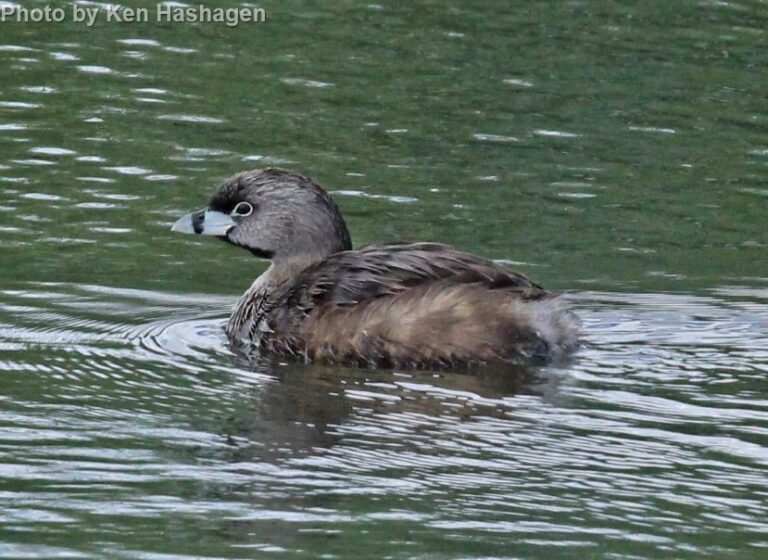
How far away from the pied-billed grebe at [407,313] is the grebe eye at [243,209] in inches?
23.1

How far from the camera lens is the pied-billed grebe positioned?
32.7 ft

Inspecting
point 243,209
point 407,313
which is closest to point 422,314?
point 407,313

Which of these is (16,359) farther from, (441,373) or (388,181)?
(388,181)

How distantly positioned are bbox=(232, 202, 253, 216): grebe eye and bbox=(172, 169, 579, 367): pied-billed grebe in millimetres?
588

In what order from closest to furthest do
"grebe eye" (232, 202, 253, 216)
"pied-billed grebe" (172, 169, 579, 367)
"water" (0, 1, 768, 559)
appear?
"water" (0, 1, 768, 559), "pied-billed grebe" (172, 169, 579, 367), "grebe eye" (232, 202, 253, 216)

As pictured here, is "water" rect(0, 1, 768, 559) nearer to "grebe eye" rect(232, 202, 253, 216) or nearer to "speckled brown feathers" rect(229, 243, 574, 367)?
"speckled brown feathers" rect(229, 243, 574, 367)

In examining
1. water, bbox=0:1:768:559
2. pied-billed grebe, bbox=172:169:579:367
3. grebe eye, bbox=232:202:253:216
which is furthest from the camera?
grebe eye, bbox=232:202:253:216

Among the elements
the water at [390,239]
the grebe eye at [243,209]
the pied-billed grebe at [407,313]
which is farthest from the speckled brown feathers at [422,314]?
the grebe eye at [243,209]

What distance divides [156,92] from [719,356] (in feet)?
24.5

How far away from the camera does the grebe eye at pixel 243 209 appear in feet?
36.7

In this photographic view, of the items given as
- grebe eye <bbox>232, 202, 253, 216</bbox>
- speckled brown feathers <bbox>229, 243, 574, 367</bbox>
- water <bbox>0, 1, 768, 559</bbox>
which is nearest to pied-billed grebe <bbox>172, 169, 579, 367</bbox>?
speckled brown feathers <bbox>229, 243, 574, 367</bbox>

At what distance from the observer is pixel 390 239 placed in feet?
42.1

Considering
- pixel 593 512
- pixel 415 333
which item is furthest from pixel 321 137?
pixel 593 512

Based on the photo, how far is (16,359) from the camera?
32.6ft
